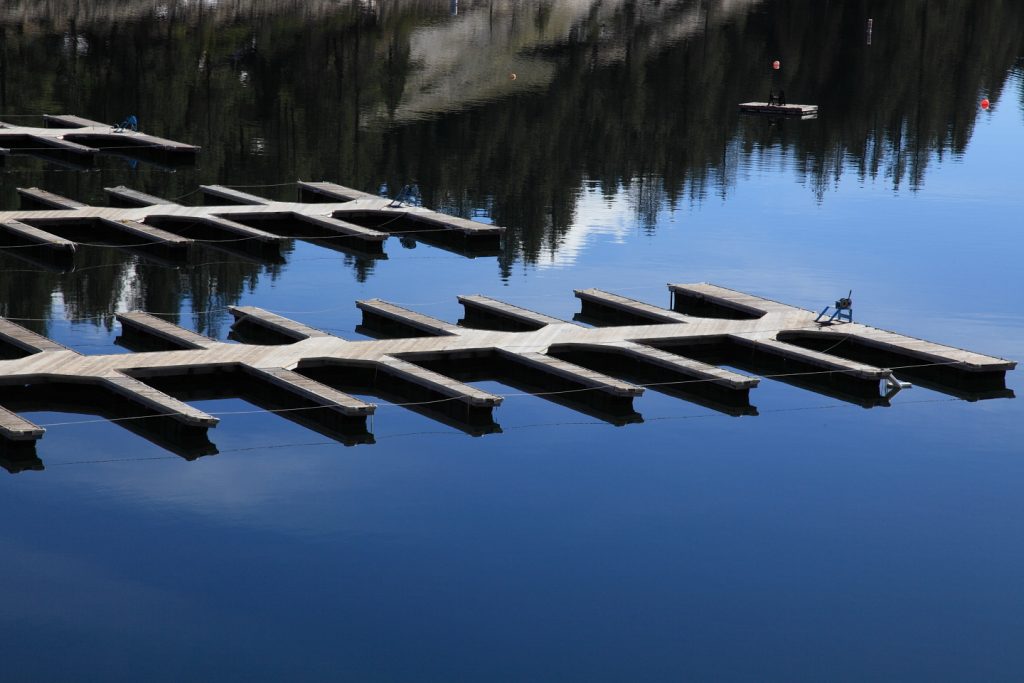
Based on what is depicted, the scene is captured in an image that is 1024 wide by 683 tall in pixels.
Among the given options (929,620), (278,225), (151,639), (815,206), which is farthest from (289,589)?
(815,206)

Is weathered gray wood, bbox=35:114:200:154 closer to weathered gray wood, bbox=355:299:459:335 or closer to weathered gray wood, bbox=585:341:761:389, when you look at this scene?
weathered gray wood, bbox=355:299:459:335

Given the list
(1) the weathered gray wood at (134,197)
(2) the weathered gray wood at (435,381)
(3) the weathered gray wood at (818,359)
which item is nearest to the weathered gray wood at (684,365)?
(3) the weathered gray wood at (818,359)

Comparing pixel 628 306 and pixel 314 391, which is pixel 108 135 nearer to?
pixel 628 306

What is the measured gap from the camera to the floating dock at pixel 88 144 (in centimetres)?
4700

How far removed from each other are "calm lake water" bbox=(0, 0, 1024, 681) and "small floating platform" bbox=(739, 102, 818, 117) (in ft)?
3.10

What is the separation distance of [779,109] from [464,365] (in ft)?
118

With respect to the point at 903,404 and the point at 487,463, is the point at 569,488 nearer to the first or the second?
the point at 487,463

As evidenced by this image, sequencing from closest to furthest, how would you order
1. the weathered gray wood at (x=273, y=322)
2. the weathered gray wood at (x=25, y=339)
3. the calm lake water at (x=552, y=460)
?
the calm lake water at (x=552, y=460)
the weathered gray wood at (x=25, y=339)
the weathered gray wood at (x=273, y=322)

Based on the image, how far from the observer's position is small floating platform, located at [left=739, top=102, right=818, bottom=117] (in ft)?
195

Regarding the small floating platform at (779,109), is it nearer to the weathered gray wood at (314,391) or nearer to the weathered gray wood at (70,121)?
the weathered gray wood at (70,121)

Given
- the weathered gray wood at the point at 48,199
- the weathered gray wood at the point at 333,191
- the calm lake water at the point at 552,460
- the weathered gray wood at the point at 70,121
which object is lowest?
the calm lake water at the point at 552,460

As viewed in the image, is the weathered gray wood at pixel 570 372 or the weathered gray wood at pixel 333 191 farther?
the weathered gray wood at pixel 333 191

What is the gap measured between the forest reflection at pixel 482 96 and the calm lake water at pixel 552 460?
28cm

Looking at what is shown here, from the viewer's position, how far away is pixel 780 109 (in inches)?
2345
